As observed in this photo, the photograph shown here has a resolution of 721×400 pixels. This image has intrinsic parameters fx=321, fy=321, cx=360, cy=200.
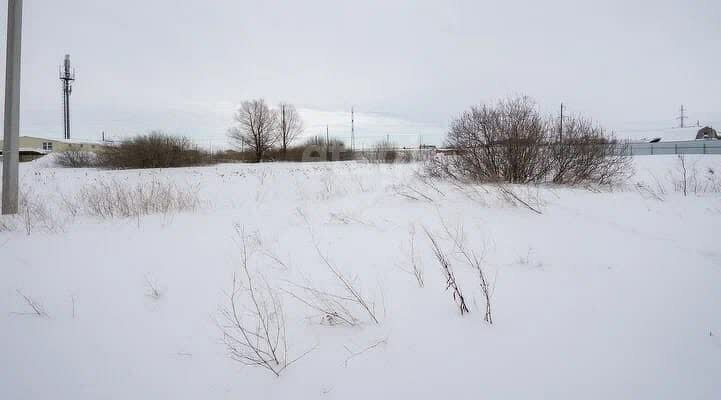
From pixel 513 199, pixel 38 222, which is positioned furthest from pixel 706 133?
pixel 38 222

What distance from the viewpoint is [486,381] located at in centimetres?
148

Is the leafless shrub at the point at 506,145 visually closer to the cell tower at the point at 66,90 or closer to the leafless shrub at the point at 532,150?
the leafless shrub at the point at 532,150

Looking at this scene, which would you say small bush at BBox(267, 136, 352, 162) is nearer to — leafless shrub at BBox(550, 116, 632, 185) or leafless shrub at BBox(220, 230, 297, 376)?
leafless shrub at BBox(550, 116, 632, 185)

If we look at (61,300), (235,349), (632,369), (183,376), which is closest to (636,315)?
(632,369)

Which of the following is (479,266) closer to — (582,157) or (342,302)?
(342,302)

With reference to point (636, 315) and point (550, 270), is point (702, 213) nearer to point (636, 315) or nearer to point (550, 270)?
point (550, 270)

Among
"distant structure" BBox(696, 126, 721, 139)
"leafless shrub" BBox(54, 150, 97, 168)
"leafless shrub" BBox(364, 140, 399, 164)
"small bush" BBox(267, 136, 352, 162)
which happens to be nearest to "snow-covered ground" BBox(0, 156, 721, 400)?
"leafless shrub" BBox(364, 140, 399, 164)

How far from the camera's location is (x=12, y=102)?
5.93 m

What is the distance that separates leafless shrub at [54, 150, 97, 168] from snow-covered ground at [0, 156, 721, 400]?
26384 millimetres

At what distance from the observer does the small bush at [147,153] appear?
22203 mm

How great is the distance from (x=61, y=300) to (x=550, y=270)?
12.5ft

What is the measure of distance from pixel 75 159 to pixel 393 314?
3121 centimetres

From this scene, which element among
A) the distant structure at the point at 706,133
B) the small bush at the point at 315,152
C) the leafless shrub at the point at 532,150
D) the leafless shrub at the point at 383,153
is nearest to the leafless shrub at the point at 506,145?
the leafless shrub at the point at 532,150

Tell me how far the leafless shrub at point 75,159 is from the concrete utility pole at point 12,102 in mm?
22839
